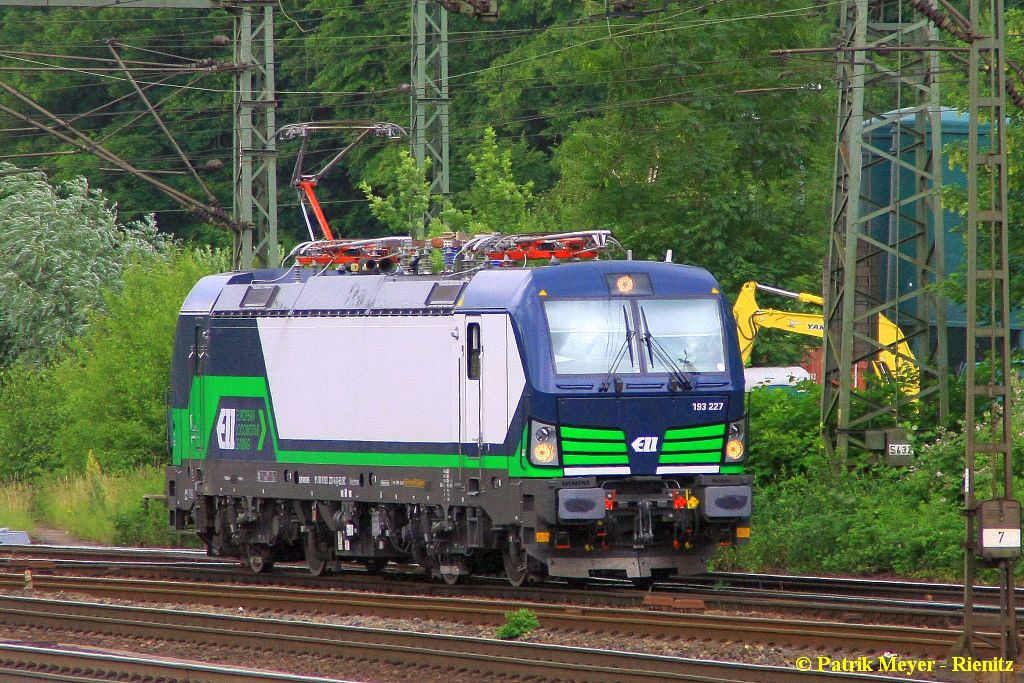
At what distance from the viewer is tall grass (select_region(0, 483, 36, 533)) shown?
30562 mm

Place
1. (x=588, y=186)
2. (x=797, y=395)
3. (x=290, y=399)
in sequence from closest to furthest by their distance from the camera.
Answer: (x=290, y=399) < (x=797, y=395) < (x=588, y=186)

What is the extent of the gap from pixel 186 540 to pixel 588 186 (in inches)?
365

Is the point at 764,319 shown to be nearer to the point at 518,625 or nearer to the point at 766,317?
the point at 766,317

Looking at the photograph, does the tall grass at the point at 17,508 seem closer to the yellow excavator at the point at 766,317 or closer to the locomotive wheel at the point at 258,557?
the locomotive wheel at the point at 258,557

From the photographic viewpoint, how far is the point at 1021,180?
20.5 meters

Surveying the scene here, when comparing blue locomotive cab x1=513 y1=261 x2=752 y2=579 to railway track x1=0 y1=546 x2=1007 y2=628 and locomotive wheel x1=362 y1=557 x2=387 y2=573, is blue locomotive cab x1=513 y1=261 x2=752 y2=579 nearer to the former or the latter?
railway track x1=0 y1=546 x2=1007 y2=628

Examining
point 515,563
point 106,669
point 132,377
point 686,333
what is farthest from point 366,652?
point 132,377

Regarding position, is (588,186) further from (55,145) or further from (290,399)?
(55,145)

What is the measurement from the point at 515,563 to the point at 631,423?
6.57 feet

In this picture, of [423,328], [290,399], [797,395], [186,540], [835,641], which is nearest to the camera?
[835,641]

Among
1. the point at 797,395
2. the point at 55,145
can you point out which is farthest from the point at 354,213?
the point at 797,395

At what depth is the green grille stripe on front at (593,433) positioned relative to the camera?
658 inches

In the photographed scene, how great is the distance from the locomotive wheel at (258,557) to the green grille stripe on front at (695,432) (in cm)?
621

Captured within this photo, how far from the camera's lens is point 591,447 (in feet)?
55.2
